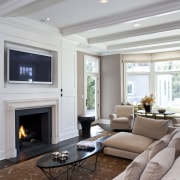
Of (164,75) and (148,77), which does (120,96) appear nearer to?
(148,77)

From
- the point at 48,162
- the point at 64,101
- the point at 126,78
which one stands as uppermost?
the point at 126,78

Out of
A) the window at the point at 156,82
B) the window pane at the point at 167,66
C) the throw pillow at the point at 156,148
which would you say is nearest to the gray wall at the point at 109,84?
the window at the point at 156,82

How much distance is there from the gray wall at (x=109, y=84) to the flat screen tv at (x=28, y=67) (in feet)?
10.4

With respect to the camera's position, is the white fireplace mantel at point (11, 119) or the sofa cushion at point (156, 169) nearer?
the sofa cushion at point (156, 169)

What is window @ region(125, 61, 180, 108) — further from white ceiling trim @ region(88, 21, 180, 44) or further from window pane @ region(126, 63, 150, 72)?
white ceiling trim @ region(88, 21, 180, 44)

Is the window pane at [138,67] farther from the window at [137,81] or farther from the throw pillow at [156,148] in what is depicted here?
the throw pillow at [156,148]

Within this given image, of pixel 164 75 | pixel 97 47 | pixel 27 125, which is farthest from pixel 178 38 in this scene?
pixel 27 125

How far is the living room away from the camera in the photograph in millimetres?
4090

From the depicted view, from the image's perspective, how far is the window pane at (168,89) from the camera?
7.30 meters

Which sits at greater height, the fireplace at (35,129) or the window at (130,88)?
the window at (130,88)

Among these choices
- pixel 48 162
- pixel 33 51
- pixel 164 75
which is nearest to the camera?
pixel 48 162

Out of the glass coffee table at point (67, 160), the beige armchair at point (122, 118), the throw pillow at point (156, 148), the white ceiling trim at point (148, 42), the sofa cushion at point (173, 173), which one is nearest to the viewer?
the sofa cushion at point (173, 173)

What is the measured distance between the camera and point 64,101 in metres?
5.59

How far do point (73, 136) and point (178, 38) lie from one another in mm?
4265
